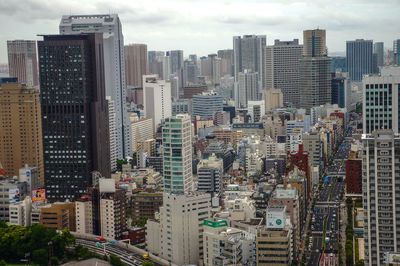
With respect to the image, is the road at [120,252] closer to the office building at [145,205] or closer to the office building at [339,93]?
the office building at [145,205]

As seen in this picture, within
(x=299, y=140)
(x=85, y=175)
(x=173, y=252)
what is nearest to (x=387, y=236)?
(x=173, y=252)

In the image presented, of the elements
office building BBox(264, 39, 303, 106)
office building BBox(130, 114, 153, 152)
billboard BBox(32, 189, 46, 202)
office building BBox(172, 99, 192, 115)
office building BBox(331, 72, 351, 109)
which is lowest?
billboard BBox(32, 189, 46, 202)

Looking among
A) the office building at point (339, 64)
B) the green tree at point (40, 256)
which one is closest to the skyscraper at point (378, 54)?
the office building at point (339, 64)

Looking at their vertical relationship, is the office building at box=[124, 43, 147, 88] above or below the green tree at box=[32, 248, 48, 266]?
above

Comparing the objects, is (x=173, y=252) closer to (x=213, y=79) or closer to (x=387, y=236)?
(x=387, y=236)

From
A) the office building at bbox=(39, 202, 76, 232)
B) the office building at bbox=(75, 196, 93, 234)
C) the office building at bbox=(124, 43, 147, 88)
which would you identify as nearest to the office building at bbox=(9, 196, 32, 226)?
the office building at bbox=(39, 202, 76, 232)

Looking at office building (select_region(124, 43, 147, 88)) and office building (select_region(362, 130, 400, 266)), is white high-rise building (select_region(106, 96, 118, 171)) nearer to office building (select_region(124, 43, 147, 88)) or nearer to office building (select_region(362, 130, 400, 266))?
office building (select_region(362, 130, 400, 266))
